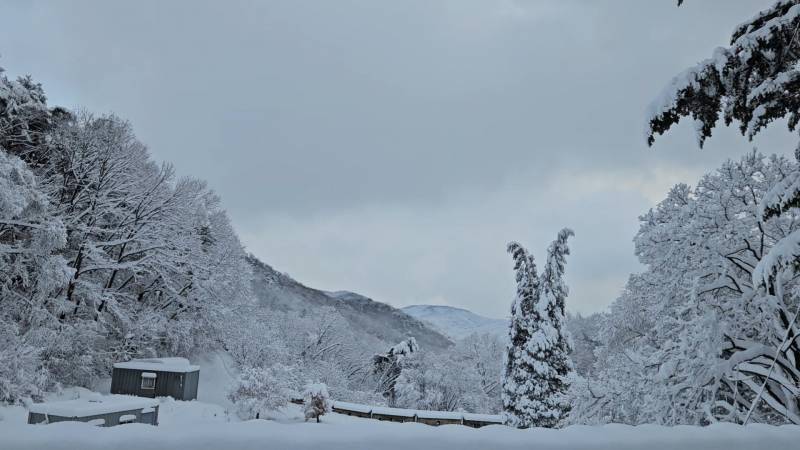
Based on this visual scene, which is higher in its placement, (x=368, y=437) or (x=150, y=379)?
(x=368, y=437)

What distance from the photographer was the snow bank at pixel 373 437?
194 cm

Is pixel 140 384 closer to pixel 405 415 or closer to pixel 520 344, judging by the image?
pixel 405 415

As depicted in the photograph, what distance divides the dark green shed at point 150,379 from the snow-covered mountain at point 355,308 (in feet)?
59.6

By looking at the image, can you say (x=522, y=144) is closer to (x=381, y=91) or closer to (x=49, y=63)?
(x=381, y=91)

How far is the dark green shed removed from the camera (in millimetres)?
21250

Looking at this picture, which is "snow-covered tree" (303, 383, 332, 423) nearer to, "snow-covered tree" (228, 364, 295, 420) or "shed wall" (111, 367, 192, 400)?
"snow-covered tree" (228, 364, 295, 420)

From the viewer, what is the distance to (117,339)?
77.0 feet

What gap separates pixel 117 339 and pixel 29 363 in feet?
29.0

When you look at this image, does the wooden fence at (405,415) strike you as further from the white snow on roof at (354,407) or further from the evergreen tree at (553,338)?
the evergreen tree at (553,338)

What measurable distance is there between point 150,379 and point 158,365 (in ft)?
2.31

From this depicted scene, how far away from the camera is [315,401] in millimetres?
20938

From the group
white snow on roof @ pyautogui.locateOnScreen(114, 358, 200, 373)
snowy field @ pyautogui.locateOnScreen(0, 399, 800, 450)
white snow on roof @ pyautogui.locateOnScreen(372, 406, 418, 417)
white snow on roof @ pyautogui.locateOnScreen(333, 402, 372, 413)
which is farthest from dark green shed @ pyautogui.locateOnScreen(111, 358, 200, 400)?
snowy field @ pyautogui.locateOnScreen(0, 399, 800, 450)

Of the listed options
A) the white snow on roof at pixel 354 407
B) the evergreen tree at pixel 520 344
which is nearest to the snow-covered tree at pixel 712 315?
the evergreen tree at pixel 520 344

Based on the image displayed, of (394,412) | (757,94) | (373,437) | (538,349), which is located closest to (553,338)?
(538,349)
